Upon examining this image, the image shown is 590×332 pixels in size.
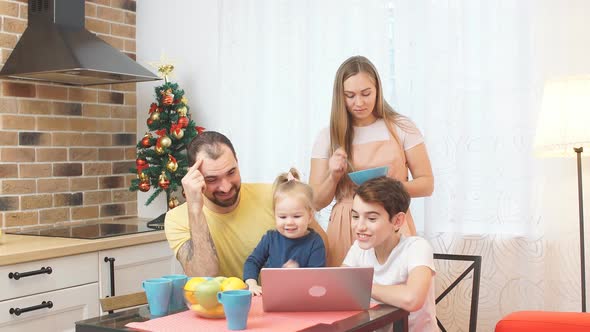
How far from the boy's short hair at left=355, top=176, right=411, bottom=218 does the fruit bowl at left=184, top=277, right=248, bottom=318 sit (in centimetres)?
51

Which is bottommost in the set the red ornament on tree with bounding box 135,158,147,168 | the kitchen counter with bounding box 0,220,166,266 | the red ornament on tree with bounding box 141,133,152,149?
the kitchen counter with bounding box 0,220,166,266

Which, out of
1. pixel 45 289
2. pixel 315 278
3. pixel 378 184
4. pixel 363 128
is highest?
pixel 363 128

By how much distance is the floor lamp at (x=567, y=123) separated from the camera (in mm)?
2562

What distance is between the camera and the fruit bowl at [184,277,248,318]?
1.71m

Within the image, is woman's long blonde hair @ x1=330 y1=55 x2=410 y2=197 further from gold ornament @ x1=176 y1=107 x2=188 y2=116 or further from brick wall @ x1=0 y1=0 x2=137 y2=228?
brick wall @ x1=0 y1=0 x2=137 y2=228

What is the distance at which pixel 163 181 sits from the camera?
3666mm

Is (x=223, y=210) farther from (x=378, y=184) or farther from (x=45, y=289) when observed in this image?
(x=45, y=289)

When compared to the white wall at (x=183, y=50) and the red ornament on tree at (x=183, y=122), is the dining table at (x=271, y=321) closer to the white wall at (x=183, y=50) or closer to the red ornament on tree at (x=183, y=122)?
the red ornament on tree at (x=183, y=122)

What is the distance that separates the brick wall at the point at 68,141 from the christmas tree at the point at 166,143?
0.34 metres

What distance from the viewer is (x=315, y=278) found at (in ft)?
5.70

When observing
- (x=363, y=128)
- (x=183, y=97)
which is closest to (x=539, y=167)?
(x=363, y=128)

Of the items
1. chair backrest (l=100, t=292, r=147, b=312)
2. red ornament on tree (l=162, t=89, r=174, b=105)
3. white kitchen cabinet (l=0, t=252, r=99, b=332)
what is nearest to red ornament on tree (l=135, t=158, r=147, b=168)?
red ornament on tree (l=162, t=89, r=174, b=105)

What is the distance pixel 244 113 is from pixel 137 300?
172 centimetres

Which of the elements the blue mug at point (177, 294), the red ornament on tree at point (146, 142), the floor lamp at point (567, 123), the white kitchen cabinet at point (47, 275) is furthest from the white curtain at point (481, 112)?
the blue mug at point (177, 294)
